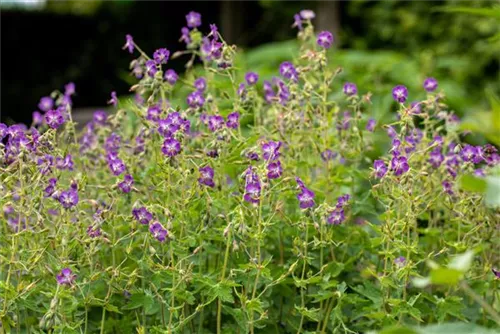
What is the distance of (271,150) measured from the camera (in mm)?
2215

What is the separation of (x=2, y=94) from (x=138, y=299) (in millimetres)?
9229

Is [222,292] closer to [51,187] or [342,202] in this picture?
[342,202]

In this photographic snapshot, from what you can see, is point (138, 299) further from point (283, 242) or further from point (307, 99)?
point (307, 99)

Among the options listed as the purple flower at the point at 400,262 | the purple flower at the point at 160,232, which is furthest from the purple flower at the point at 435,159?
the purple flower at the point at 160,232

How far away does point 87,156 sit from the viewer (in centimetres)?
289

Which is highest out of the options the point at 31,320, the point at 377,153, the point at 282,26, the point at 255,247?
the point at 282,26

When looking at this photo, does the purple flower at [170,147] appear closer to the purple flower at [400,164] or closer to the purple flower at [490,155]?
the purple flower at [400,164]

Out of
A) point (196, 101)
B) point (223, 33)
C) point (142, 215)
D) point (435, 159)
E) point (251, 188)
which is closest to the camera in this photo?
point (251, 188)

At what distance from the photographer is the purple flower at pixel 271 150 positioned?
220 cm

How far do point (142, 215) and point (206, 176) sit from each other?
202mm

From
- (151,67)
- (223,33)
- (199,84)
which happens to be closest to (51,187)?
(151,67)

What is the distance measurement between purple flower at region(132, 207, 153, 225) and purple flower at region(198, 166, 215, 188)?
18cm

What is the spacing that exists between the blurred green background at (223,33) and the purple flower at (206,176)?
16.1ft

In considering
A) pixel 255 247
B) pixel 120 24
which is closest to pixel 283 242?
pixel 255 247
